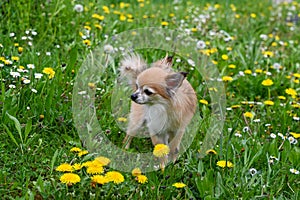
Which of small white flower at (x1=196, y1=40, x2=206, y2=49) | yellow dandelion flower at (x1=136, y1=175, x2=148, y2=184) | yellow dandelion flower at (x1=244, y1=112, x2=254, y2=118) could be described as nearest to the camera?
yellow dandelion flower at (x1=136, y1=175, x2=148, y2=184)

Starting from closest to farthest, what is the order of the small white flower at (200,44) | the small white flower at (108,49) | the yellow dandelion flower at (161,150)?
the yellow dandelion flower at (161,150) → the small white flower at (108,49) → the small white flower at (200,44)

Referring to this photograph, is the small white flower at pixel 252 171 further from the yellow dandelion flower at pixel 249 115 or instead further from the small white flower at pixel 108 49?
the small white flower at pixel 108 49

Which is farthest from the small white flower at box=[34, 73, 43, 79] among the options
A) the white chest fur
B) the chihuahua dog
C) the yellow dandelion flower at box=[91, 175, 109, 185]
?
the yellow dandelion flower at box=[91, 175, 109, 185]

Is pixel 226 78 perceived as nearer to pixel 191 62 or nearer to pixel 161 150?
pixel 191 62

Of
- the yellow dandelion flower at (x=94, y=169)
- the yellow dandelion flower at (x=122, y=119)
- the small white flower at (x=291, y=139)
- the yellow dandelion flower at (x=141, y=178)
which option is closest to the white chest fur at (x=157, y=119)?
the yellow dandelion flower at (x=122, y=119)

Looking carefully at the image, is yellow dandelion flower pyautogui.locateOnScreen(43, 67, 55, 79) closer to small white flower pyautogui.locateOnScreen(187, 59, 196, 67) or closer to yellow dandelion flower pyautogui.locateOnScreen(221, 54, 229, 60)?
small white flower pyautogui.locateOnScreen(187, 59, 196, 67)

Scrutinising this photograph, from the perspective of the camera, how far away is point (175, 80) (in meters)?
2.96

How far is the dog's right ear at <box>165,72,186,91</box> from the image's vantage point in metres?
2.95

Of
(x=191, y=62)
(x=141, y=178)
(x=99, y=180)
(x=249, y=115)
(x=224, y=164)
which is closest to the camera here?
(x=99, y=180)

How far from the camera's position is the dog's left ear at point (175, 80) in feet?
9.67

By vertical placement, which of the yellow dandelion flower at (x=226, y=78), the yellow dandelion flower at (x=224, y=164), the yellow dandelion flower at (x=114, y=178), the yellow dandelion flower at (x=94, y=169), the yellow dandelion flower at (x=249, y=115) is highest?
the yellow dandelion flower at (x=94, y=169)

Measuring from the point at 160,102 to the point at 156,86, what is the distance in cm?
12

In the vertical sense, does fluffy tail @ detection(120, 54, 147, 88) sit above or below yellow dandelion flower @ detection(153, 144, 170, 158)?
above

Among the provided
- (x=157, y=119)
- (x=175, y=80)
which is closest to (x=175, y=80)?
(x=175, y=80)
